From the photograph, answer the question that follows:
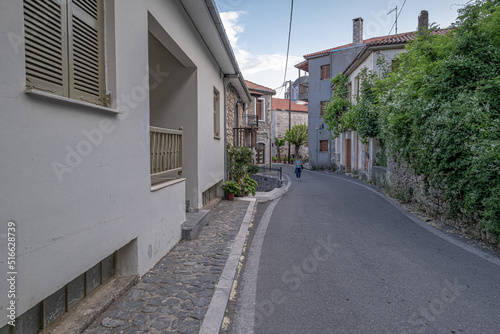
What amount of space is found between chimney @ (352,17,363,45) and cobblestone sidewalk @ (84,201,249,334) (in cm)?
2805

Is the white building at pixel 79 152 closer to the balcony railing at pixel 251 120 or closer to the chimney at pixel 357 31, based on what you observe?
the balcony railing at pixel 251 120

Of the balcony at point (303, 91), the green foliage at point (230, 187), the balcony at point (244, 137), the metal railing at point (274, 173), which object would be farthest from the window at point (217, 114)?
the balcony at point (303, 91)

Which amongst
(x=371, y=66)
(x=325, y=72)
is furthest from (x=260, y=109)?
(x=371, y=66)

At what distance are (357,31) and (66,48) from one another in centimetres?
3008

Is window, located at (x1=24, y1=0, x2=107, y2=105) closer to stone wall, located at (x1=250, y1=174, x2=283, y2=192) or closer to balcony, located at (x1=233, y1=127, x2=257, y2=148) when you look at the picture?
balcony, located at (x1=233, y1=127, x2=257, y2=148)

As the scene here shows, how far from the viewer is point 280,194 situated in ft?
40.8

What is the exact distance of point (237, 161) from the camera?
1098cm

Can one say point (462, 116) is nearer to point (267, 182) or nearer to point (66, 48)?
point (66, 48)

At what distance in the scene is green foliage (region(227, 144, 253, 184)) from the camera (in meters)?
10.9

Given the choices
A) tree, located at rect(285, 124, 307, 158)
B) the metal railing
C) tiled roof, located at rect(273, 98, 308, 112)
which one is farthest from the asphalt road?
tiled roof, located at rect(273, 98, 308, 112)

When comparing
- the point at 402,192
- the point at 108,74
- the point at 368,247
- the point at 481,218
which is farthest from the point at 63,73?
the point at 402,192

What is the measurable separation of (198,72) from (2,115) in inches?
213

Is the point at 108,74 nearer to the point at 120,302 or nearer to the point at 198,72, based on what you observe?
the point at 120,302

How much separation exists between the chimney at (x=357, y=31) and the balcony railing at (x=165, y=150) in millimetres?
27592
